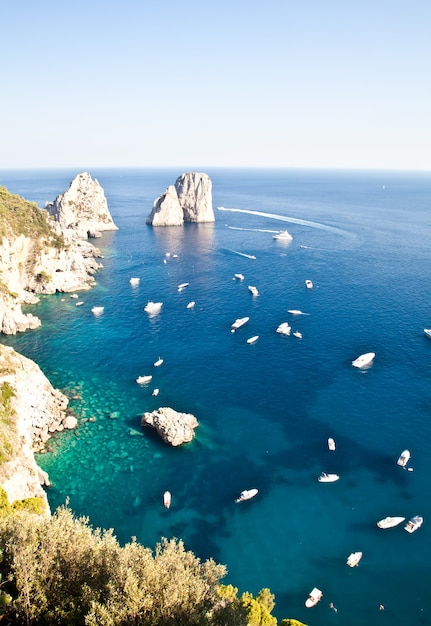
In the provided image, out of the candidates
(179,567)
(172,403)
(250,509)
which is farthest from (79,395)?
(179,567)

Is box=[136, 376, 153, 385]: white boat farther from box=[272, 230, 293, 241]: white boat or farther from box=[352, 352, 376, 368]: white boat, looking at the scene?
box=[272, 230, 293, 241]: white boat

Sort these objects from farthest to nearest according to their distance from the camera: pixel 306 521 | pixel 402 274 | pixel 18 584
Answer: pixel 402 274, pixel 306 521, pixel 18 584

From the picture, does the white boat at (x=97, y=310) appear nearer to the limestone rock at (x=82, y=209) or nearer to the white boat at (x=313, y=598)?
the limestone rock at (x=82, y=209)

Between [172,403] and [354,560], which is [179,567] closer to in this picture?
[354,560]

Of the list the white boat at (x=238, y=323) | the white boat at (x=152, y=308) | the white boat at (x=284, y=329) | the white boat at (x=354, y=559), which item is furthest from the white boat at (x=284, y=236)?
the white boat at (x=354, y=559)

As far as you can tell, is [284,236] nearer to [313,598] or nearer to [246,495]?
[246,495]

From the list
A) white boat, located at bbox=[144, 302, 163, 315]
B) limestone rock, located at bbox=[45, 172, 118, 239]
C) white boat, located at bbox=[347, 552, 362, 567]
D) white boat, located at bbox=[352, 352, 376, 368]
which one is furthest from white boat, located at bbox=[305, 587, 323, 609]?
limestone rock, located at bbox=[45, 172, 118, 239]
